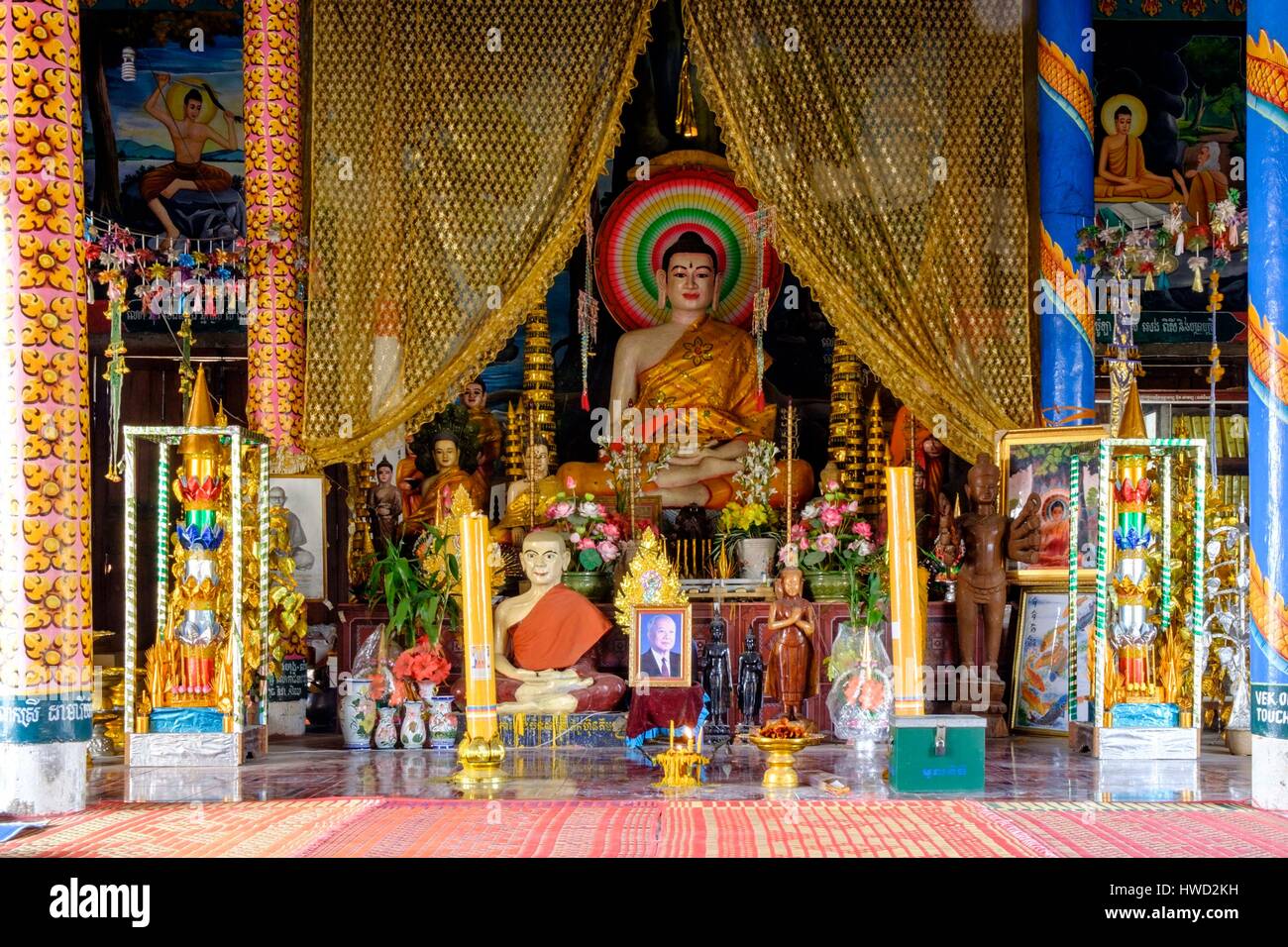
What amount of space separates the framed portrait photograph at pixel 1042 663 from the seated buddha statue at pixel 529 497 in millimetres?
3326

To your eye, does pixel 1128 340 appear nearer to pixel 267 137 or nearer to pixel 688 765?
pixel 688 765

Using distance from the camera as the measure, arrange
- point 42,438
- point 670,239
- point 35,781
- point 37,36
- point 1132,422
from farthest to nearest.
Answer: point 670,239, point 1132,422, point 37,36, point 42,438, point 35,781

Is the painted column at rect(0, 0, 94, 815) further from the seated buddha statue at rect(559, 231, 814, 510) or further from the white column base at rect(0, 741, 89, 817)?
the seated buddha statue at rect(559, 231, 814, 510)

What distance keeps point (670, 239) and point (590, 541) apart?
11.2 feet

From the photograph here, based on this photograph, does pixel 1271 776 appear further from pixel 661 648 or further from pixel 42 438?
pixel 42 438

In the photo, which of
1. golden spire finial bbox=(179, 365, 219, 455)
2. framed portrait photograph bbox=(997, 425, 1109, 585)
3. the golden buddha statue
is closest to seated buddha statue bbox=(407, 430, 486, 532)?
the golden buddha statue

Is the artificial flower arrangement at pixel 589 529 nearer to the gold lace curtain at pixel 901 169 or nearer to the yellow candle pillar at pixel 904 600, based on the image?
the gold lace curtain at pixel 901 169

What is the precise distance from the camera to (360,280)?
9.55m

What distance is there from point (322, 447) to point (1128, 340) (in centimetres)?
515

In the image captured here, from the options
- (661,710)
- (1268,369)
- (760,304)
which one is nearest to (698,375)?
(760,304)

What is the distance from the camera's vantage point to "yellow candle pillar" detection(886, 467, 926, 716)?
6730mm

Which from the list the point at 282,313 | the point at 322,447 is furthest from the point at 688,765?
the point at 282,313

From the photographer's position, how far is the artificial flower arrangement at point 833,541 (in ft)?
30.6

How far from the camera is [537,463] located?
10852 mm
